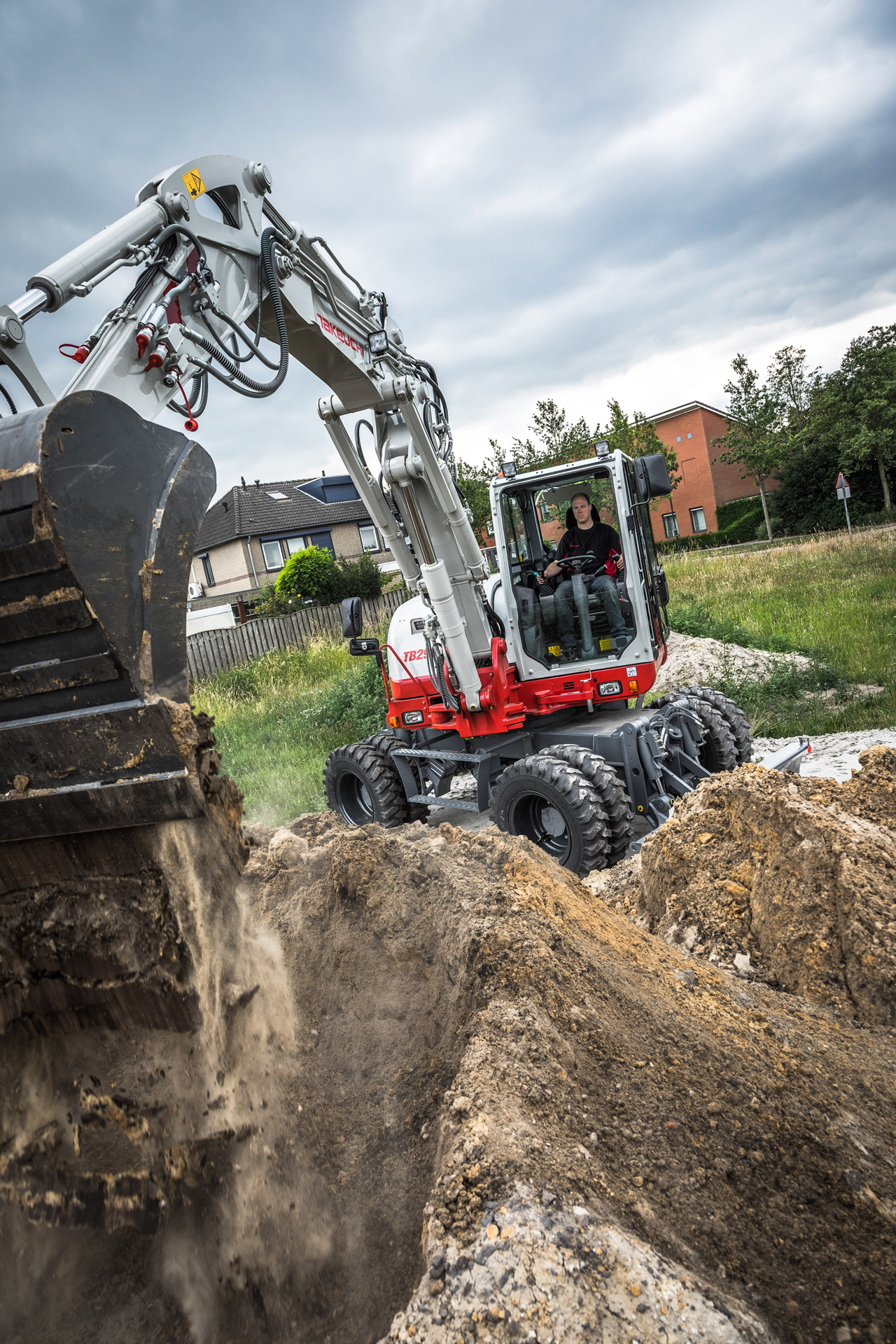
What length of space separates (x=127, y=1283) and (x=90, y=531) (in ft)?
7.40

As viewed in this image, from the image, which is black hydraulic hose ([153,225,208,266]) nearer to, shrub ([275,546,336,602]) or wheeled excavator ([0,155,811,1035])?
wheeled excavator ([0,155,811,1035])

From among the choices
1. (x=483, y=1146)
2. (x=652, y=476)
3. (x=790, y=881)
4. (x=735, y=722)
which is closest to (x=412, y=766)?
(x=735, y=722)

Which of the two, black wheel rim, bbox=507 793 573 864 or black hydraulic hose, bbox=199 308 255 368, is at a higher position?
black hydraulic hose, bbox=199 308 255 368

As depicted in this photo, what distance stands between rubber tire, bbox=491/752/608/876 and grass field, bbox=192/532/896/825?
346 cm

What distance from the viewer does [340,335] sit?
5.13 meters

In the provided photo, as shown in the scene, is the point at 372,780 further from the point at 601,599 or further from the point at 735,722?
the point at 735,722

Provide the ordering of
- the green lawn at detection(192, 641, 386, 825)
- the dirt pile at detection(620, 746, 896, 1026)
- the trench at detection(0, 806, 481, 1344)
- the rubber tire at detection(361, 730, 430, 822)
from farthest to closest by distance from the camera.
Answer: the green lawn at detection(192, 641, 386, 825) → the rubber tire at detection(361, 730, 430, 822) → the dirt pile at detection(620, 746, 896, 1026) → the trench at detection(0, 806, 481, 1344)

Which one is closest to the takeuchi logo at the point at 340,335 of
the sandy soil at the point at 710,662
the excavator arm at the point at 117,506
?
the excavator arm at the point at 117,506

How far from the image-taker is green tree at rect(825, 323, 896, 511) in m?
27.1

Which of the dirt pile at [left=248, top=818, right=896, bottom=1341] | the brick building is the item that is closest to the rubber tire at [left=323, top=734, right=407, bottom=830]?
the dirt pile at [left=248, top=818, right=896, bottom=1341]

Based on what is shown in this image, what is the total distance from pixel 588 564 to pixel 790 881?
332 centimetres

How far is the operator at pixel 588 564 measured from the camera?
19.6ft

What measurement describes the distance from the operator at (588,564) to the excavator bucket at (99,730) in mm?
4002

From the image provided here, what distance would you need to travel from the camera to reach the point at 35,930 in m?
2.48
